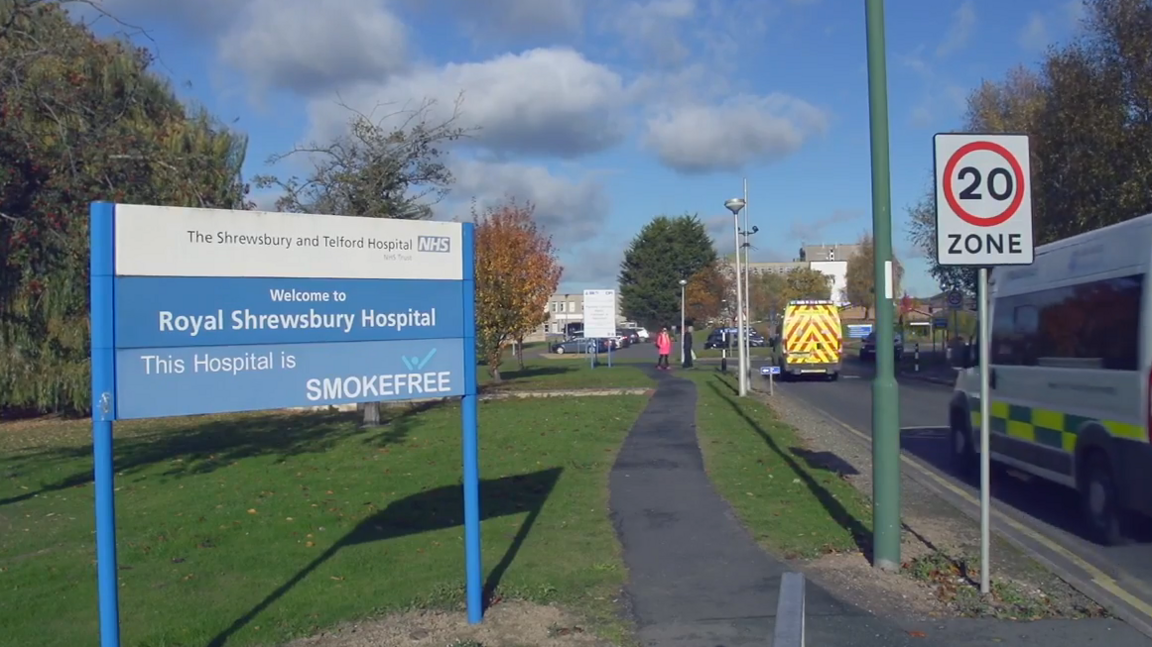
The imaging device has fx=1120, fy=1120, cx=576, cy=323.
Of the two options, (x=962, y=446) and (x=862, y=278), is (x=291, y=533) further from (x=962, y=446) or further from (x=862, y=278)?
(x=862, y=278)

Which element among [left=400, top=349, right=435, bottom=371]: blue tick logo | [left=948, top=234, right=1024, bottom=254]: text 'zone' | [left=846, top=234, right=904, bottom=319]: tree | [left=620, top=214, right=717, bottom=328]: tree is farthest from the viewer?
[left=620, top=214, right=717, bottom=328]: tree

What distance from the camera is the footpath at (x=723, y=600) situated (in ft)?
20.9

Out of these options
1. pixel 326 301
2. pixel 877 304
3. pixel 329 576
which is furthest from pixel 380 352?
pixel 877 304

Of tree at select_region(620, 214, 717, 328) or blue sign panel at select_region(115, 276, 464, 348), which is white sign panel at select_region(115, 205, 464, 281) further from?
tree at select_region(620, 214, 717, 328)

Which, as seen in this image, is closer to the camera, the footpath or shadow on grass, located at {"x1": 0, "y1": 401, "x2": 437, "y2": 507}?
the footpath

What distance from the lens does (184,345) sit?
5805 mm

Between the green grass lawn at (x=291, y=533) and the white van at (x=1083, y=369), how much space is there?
4.12 metres

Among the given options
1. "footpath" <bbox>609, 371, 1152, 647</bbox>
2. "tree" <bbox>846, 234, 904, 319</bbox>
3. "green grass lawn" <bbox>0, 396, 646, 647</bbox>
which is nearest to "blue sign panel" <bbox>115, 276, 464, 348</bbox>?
"green grass lawn" <bbox>0, 396, 646, 647</bbox>

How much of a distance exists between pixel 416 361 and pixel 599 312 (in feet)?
137

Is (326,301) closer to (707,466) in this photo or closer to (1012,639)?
(1012,639)

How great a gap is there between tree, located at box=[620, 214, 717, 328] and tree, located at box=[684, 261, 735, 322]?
11.4 m

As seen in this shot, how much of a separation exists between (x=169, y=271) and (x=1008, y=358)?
9.00 meters

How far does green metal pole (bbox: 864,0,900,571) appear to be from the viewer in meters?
7.94

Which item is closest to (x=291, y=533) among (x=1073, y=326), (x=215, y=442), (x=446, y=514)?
(x=446, y=514)
